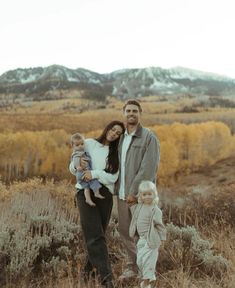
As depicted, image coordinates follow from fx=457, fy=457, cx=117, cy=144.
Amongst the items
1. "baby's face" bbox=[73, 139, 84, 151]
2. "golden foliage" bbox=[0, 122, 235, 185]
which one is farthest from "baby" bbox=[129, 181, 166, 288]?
"golden foliage" bbox=[0, 122, 235, 185]

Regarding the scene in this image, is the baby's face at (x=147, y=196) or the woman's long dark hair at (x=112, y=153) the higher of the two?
the woman's long dark hair at (x=112, y=153)

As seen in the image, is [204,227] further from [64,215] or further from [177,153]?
[177,153]

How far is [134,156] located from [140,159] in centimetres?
6

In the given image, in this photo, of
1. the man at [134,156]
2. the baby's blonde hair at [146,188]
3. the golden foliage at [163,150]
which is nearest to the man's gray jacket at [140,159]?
the man at [134,156]

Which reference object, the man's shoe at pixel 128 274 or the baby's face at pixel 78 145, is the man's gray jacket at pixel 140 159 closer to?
the baby's face at pixel 78 145

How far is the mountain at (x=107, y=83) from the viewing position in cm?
4966

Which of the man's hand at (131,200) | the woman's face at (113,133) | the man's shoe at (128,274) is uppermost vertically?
the woman's face at (113,133)

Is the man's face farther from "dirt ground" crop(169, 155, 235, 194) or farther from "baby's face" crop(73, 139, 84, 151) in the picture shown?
"dirt ground" crop(169, 155, 235, 194)

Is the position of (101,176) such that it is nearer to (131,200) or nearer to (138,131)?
(131,200)

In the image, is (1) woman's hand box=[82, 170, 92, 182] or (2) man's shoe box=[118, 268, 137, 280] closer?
(1) woman's hand box=[82, 170, 92, 182]

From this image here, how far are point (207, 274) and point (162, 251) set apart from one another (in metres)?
0.55

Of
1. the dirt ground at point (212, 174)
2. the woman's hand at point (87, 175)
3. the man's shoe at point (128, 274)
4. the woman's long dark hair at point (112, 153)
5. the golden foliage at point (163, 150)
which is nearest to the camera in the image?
the woman's hand at point (87, 175)

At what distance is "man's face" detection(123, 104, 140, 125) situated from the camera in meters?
3.86

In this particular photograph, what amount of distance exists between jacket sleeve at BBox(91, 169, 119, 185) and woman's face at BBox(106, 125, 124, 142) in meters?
0.30
